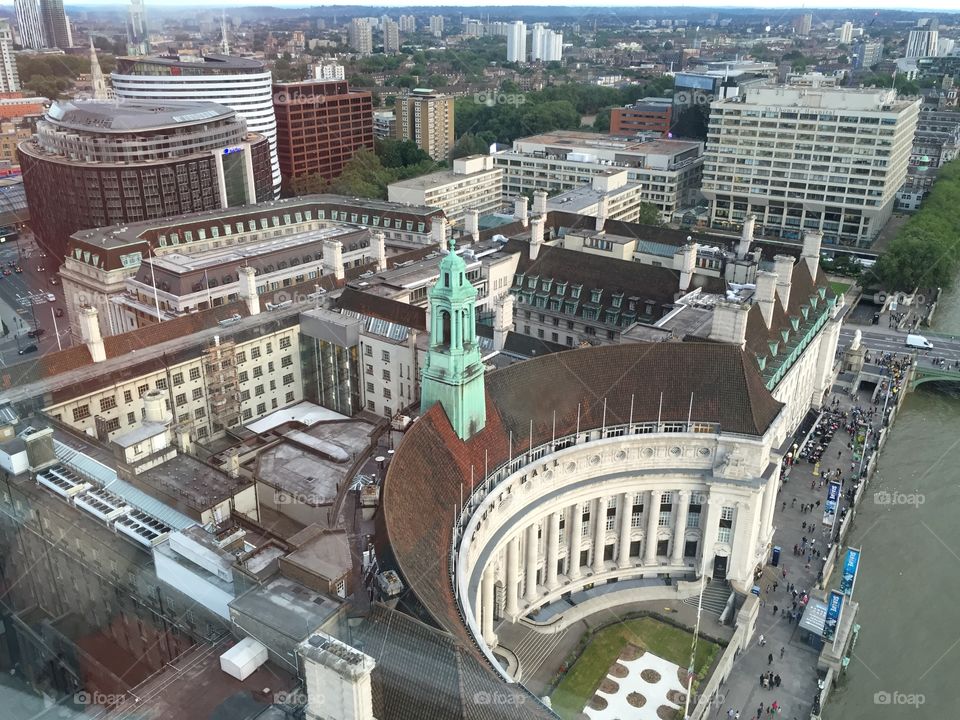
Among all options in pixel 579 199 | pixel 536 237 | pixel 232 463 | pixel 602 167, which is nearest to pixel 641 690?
pixel 232 463

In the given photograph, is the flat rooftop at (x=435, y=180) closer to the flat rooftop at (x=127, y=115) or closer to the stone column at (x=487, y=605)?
the flat rooftop at (x=127, y=115)

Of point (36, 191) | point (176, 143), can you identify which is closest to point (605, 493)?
point (176, 143)

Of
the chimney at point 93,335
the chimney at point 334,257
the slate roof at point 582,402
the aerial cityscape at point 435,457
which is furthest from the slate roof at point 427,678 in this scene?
the chimney at point 334,257

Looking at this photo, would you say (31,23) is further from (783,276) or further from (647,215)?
(783,276)

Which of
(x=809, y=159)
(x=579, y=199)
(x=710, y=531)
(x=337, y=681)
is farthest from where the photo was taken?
(x=809, y=159)

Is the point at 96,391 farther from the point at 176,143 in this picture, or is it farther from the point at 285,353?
the point at 176,143

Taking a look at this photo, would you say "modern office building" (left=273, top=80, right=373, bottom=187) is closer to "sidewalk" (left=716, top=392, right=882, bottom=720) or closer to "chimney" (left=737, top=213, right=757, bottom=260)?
"chimney" (left=737, top=213, right=757, bottom=260)

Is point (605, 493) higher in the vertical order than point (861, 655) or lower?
higher
